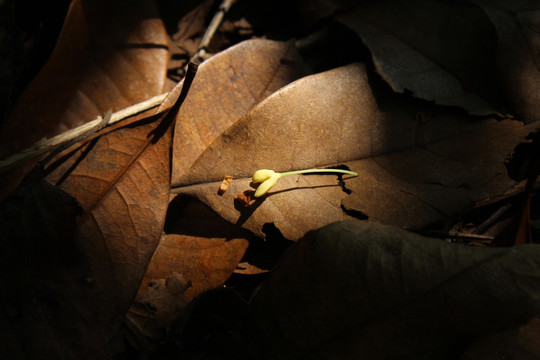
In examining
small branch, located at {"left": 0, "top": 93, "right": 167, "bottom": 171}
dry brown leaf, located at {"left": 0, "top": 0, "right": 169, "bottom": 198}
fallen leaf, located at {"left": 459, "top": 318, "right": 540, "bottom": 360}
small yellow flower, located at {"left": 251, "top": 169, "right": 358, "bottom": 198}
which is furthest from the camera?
dry brown leaf, located at {"left": 0, "top": 0, "right": 169, "bottom": 198}

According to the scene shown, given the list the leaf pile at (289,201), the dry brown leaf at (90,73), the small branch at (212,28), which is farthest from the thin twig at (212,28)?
the leaf pile at (289,201)

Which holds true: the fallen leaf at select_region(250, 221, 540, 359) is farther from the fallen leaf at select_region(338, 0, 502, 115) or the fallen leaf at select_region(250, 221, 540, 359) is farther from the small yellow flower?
the fallen leaf at select_region(338, 0, 502, 115)

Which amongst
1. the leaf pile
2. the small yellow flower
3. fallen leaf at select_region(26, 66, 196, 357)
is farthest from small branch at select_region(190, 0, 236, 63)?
the small yellow flower

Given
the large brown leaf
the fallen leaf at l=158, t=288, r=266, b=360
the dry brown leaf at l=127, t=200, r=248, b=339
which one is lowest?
the fallen leaf at l=158, t=288, r=266, b=360

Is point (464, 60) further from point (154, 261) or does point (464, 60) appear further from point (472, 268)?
point (154, 261)

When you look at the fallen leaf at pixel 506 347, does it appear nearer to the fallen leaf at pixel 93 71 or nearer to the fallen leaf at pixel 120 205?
the fallen leaf at pixel 120 205

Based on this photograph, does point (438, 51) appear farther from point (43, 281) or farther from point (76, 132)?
point (43, 281)
